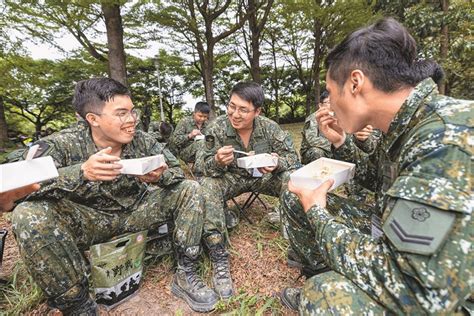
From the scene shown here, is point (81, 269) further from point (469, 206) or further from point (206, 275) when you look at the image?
point (469, 206)

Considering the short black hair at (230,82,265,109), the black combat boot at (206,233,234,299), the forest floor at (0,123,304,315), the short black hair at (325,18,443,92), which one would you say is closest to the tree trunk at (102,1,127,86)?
the short black hair at (230,82,265,109)

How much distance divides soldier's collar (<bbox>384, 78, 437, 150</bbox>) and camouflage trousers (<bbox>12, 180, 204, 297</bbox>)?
4.79 ft

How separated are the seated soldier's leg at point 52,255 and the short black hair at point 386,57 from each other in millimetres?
1876

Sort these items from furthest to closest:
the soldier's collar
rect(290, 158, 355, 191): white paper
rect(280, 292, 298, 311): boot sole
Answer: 1. rect(280, 292, 298, 311): boot sole
2. rect(290, 158, 355, 191): white paper
3. the soldier's collar

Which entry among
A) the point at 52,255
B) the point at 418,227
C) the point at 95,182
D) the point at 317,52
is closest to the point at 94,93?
the point at 95,182

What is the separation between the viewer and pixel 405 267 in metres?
0.92

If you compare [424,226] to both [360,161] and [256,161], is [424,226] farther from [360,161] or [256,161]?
[256,161]

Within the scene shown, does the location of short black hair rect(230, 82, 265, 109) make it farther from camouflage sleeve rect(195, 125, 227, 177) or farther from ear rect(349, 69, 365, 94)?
ear rect(349, 69, 365, 94)

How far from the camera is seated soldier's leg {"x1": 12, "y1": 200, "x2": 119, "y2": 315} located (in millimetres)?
1604

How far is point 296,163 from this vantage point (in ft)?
9.92

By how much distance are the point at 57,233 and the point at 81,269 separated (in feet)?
0.92

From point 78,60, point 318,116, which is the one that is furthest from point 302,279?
point 78,60

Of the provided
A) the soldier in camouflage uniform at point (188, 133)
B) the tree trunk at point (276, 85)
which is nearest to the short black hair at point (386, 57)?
the soldier in camouflage uniform at point (188, 133)

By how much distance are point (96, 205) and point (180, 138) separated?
142 inches
